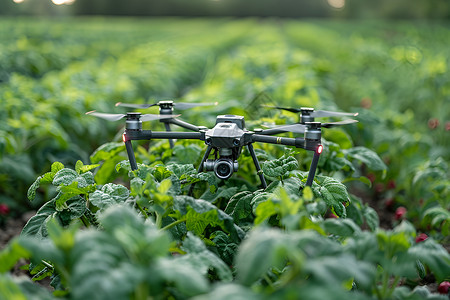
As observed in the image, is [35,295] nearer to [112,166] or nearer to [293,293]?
[293,293]

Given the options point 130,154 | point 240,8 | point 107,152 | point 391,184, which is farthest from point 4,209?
point 240,8

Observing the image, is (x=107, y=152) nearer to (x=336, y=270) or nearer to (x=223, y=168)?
(x=223, y=168)

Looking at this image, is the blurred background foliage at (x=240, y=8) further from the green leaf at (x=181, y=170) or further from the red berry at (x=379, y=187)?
the green leaf at (x=181, y=170)

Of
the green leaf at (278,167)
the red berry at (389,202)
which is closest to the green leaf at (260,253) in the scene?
the green leaf at (278,167)

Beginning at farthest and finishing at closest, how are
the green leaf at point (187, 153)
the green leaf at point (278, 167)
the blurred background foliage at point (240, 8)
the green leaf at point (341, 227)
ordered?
the blurred background foliage at point (240, 8) → the green leaf at point (187, 153) → the green leaf at point (278, 167) → the green leaf at point (341, 227)

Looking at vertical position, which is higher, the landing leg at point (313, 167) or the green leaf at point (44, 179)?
the landing leg at point (313, 167)

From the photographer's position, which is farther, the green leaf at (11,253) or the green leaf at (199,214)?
the green leaf at (199,214)

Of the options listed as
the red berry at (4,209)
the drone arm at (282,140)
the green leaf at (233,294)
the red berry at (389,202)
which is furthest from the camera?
the red berry at (389,202)
